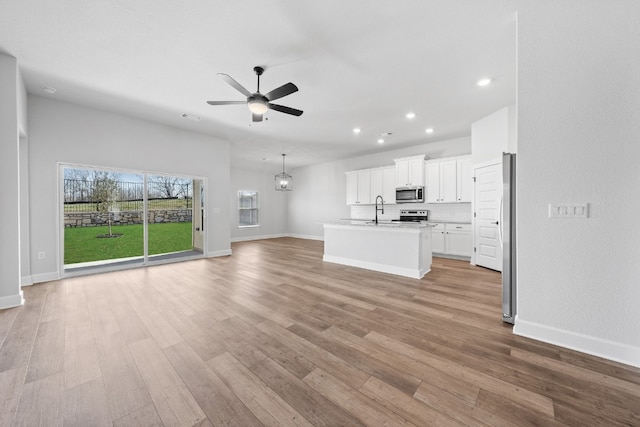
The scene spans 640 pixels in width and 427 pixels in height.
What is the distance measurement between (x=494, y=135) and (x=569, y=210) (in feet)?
10.6

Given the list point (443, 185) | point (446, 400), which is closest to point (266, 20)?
point (446, 400)

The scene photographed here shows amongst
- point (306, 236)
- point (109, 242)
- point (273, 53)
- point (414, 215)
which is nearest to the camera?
point (273, 53)

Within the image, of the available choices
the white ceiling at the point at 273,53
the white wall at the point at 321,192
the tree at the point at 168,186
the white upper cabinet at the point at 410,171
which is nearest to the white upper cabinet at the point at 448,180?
the white upper cabinet at the point at 410,171

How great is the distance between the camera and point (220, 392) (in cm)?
155

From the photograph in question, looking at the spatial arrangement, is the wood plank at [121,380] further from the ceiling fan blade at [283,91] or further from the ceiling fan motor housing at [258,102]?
the ceiling fan blade at [283,91]

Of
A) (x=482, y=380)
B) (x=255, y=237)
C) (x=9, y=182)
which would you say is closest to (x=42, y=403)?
Answer: (x=482, y=380)

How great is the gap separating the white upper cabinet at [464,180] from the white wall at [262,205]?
640 cm

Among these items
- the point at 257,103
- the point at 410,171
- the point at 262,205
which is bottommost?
the point at 262,205

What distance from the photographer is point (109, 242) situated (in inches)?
212

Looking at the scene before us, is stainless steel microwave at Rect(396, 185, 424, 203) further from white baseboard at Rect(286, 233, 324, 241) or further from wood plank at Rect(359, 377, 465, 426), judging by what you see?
wood plank at Rect(359, 377, 465, 426)

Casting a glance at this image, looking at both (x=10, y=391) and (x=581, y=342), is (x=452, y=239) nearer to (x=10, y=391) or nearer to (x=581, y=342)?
(x=581, y=342)

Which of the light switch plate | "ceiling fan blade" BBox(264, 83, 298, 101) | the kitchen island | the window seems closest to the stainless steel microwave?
the kitchen island

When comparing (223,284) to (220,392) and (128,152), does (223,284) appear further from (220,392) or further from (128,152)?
(128,152)

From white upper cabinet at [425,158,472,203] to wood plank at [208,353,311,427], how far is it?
5.93 meters
